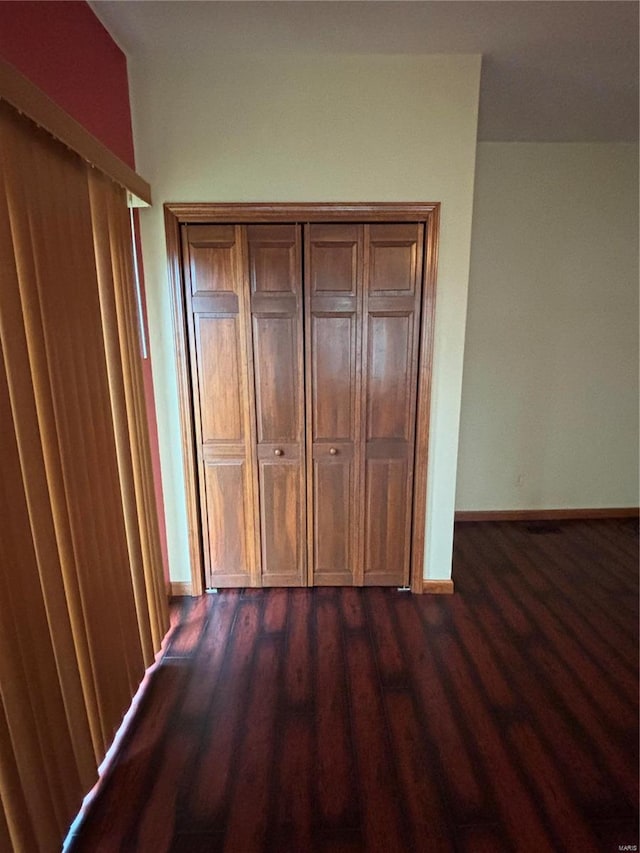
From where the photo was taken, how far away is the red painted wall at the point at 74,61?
1.25m

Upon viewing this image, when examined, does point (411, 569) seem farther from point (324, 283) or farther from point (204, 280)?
point (204, 280)

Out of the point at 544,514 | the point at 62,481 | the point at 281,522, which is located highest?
the point at 62,481

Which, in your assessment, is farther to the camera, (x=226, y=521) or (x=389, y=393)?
(x=226, y=521)

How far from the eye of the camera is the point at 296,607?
243 cm

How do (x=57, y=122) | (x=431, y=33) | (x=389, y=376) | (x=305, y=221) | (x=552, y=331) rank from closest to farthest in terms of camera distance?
1. (x=57, y=122)
2. (x=431, y=33)
3. (x=305, y=221)
4. (x=389, y=376)
5. (x=552, y=331)

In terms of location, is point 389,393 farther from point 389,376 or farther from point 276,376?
point 276,376

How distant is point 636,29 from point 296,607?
324 cm

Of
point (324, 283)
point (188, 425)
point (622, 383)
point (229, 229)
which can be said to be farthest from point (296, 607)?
point (622, 383)

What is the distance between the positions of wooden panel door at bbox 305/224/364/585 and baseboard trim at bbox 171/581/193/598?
756 mm

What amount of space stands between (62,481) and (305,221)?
5.47ft

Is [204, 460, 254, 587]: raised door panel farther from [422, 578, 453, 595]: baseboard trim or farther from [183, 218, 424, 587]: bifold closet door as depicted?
[422, 578, 453, 595]: baseboard trim

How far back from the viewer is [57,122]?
1.24m

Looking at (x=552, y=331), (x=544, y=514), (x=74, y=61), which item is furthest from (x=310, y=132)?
(x=544, y=514)

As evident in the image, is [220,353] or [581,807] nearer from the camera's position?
[581,807]
